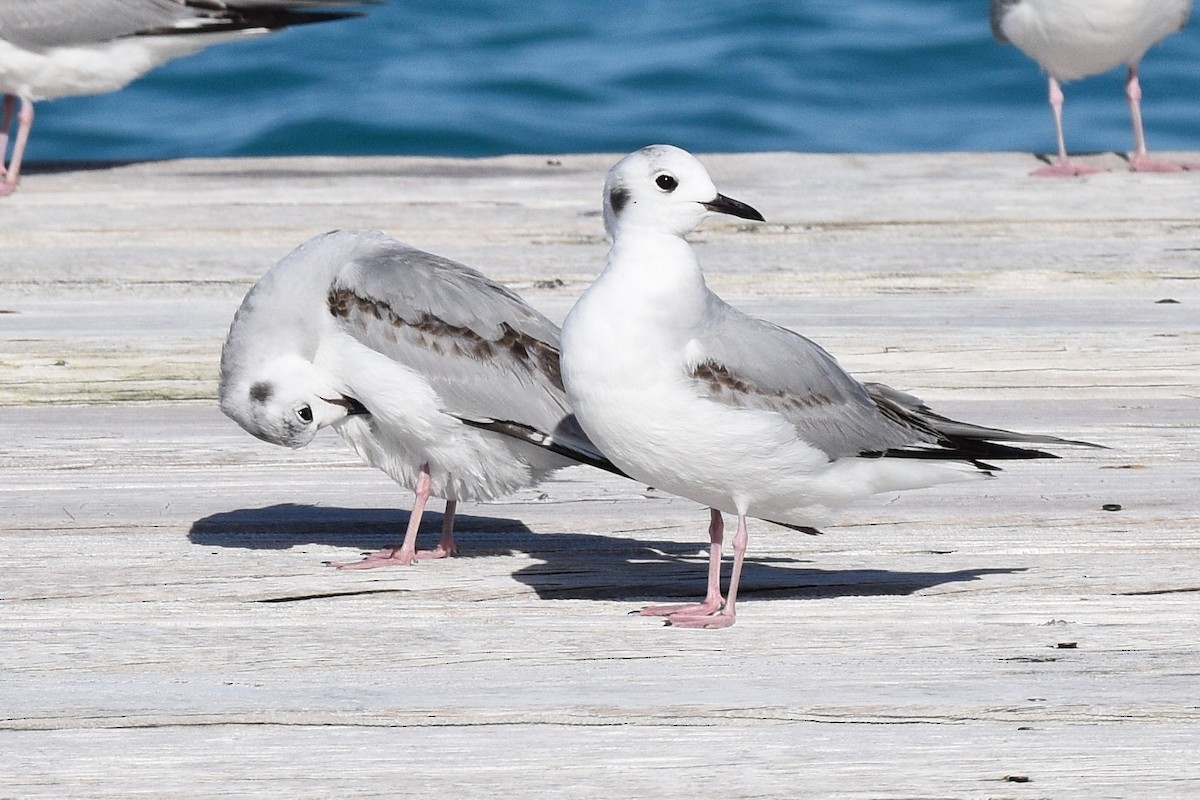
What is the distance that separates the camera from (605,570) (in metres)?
4.23

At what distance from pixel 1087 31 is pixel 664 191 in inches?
233

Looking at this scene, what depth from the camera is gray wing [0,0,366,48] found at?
28.7 feet

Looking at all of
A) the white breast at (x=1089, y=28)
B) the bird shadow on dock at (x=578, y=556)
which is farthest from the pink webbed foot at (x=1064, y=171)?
the bird shadow on dock at (x=578, y=556)

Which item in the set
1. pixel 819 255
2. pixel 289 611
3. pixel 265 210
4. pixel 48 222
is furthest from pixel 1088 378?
pixel 48 222

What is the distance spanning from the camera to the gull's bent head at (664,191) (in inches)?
147

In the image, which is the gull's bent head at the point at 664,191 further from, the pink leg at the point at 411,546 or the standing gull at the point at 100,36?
the standing gull at the point at 100,36

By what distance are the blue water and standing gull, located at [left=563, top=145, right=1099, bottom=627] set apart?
12663mm

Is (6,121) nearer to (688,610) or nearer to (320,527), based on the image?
(320,527)

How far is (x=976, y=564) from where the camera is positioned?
166 inches

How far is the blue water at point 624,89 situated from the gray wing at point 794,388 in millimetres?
12633

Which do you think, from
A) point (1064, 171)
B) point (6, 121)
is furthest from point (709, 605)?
point (6, 121)

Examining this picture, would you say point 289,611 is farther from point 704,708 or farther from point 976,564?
point 976,564

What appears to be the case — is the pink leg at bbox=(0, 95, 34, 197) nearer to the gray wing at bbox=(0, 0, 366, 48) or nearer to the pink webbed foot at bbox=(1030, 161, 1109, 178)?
the gray wing at bbox=(0, 0, 366, 48)

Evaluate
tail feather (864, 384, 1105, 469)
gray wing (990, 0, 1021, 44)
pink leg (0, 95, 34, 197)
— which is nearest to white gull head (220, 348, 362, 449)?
tail feather (864, 384, 1105, 469)
